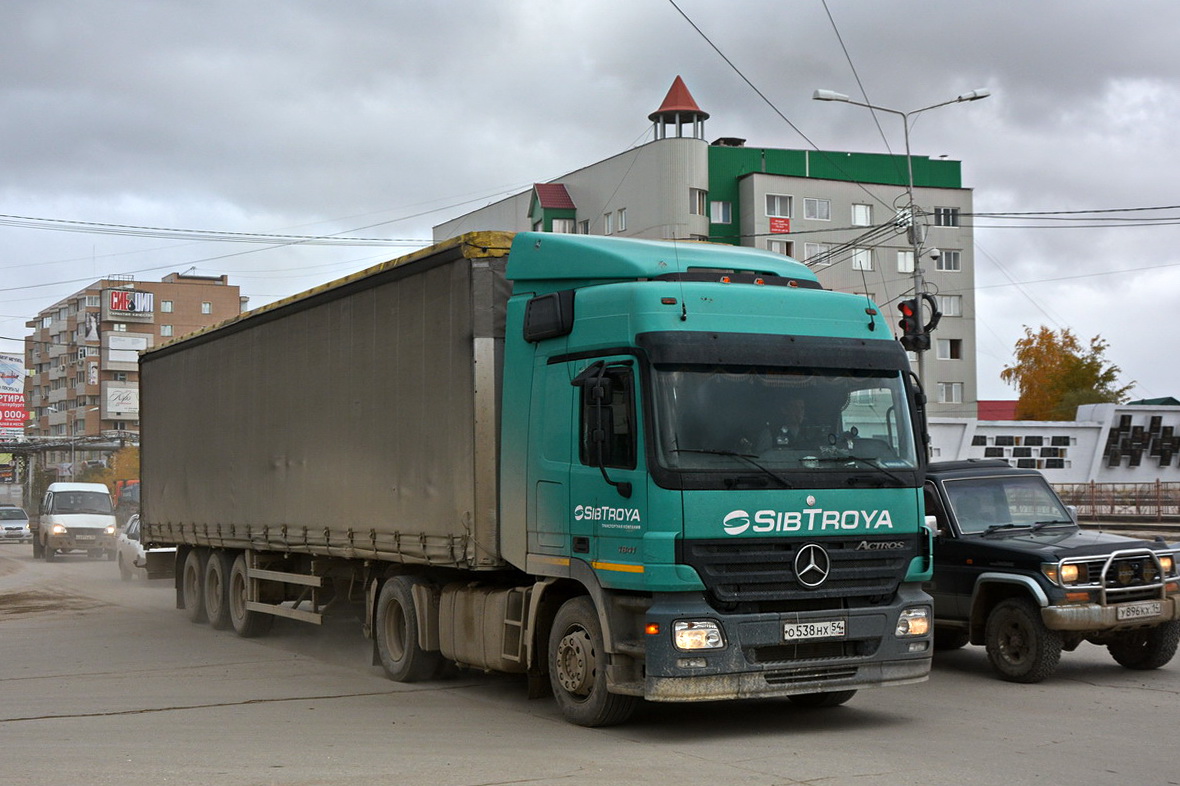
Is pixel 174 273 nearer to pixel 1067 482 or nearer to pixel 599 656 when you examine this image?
pixel 1067 482

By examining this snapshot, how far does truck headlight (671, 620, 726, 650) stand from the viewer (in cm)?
870

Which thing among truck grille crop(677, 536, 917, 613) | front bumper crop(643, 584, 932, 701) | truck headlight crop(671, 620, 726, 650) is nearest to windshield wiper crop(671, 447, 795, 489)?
truck grille crop(677, 536, 917, 613)

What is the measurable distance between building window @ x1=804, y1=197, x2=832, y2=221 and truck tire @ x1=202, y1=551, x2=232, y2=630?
60.5m

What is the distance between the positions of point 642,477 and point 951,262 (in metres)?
74.5

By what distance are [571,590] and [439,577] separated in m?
2.37

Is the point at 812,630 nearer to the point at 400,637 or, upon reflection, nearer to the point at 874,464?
the point at 874,464

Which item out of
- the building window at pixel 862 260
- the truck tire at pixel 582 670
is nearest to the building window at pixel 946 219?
the building window at pixel 862 260

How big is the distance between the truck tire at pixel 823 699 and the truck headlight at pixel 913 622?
89 cm

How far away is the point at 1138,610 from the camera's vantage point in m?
11.3

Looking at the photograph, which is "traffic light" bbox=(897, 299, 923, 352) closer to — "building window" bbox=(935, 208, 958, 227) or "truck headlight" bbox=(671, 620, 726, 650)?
"truck headlight" bbox=(671, 620, 726, 650)

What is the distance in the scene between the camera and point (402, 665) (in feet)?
39.8

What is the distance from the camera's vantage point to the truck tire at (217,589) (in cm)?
1730

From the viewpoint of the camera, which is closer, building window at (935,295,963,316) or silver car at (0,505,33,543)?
silver car at (0,505,33,543)

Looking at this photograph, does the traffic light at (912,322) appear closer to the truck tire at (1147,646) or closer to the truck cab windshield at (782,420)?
the truck tire at (1147,646)
